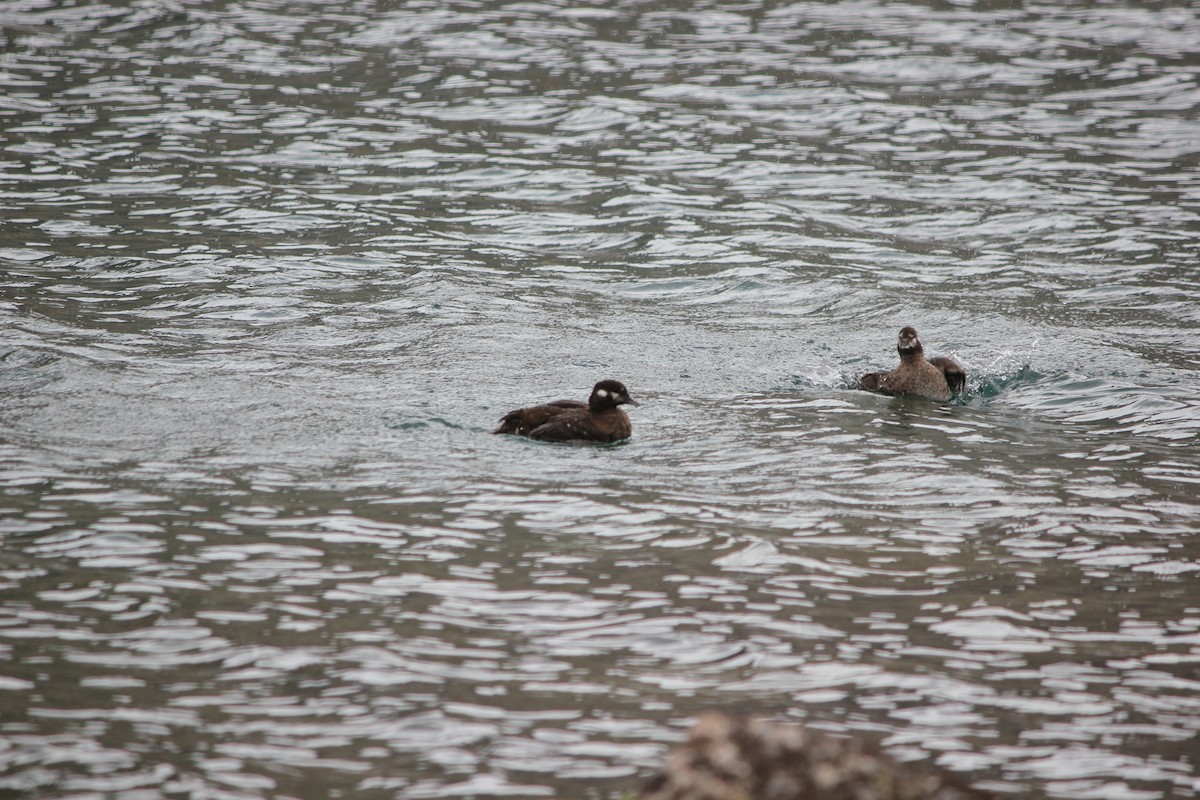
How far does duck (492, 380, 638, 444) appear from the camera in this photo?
10.9 meters

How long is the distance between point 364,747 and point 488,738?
0.58 m

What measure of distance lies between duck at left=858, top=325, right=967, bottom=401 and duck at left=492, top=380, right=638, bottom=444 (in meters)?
3.13

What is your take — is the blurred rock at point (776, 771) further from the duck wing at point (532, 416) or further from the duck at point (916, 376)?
the duck at point (916, 376)

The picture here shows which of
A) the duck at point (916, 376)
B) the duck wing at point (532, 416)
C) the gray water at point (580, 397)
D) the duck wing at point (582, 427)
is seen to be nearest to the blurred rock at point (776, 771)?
the gray water at point (580, 397)

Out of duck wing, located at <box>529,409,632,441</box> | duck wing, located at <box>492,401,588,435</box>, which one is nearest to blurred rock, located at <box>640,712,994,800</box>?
duck wing, located at <box>529,409,632,441</box>

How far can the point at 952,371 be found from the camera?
1305 centimetres

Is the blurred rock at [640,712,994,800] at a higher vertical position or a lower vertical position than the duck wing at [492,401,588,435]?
lower

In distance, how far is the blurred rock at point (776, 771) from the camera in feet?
16.1

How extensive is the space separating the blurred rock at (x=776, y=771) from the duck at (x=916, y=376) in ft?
26.7

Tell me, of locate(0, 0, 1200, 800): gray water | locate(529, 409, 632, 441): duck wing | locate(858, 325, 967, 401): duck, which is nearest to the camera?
locate(0, 0, 1200, 800): gray water

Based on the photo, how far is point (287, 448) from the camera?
34.5 feet

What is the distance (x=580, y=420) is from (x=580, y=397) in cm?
167

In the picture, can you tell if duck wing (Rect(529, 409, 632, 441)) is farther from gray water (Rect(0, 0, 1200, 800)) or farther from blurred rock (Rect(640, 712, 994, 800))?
blurred rock (Rect(640, 712, 994, 800))

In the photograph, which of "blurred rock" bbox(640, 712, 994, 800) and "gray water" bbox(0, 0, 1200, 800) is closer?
"blurred rock" bbox(640, 712, 994, 800)
